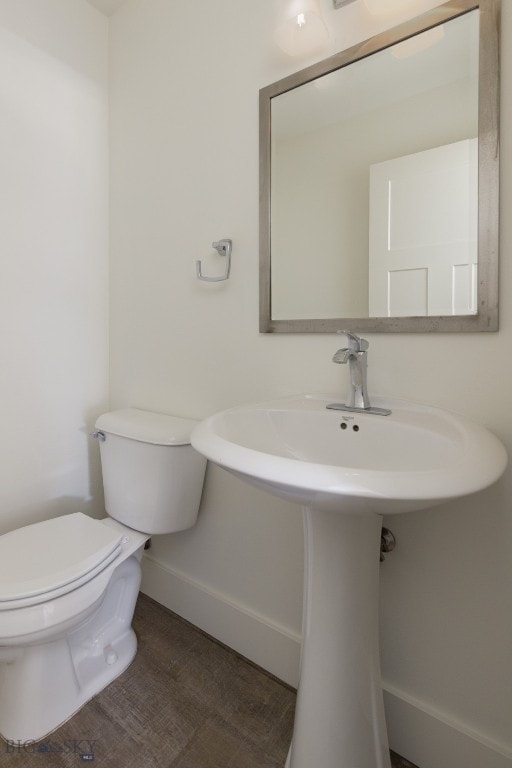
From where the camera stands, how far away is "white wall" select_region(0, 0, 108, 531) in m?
1.38

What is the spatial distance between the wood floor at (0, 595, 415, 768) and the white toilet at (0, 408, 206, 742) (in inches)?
2.2

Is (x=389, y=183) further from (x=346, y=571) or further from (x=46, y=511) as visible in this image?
(x=46, y=511)

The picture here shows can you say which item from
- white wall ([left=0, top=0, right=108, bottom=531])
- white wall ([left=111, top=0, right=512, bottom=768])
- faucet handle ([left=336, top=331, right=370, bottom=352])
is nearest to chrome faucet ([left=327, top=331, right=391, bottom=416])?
faucet handle ([left=336, top=331, right=370, bottom=352])

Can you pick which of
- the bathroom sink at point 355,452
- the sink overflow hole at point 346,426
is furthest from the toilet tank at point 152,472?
the sink overflow hole at point 346,426

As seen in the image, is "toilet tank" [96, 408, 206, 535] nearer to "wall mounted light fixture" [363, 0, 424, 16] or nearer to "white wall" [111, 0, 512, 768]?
"white wall" [111, 0, 512, 768]

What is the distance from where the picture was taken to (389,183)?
39.2 inches

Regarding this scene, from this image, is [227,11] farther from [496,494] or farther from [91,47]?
[496,494]

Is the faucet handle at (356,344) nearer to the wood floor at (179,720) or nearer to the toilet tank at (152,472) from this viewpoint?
the toilet tank at (152,472)

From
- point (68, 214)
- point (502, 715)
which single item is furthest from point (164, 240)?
point (502, 715)

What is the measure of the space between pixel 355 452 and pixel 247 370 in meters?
0.49

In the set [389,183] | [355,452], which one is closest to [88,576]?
[355,452]

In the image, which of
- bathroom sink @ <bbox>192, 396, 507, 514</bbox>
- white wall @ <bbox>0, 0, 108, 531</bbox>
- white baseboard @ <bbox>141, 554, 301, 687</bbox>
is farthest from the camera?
white wall @ <bbox>0, 0, 108, 531</bbox>

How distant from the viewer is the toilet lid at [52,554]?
0.99m

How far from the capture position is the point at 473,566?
0.90 m
